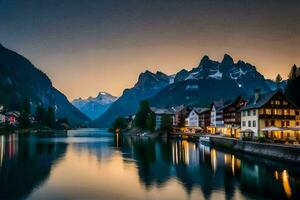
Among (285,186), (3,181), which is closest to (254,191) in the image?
(285,186)

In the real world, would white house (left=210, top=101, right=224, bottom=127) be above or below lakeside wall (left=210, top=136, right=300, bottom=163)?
above

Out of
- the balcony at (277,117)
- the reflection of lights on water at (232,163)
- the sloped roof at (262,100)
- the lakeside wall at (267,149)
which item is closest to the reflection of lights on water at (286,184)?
the lakeside wall at (267,149)

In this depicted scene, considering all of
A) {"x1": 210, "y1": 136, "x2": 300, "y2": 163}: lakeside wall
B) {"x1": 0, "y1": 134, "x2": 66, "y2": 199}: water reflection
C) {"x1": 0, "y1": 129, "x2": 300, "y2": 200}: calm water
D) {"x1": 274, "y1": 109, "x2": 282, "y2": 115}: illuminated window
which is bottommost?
{"x1": 0, "y1": 129, "x2": 300, "y2": 200}: calm water

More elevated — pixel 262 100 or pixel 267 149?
pixel 262 100

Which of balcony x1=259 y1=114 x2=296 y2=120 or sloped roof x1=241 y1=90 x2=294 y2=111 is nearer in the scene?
balcony x1=259 y1=114 x2=296 y2=120

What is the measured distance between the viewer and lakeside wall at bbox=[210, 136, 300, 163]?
67938 mm

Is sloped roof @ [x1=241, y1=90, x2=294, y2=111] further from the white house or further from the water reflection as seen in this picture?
the water reflection

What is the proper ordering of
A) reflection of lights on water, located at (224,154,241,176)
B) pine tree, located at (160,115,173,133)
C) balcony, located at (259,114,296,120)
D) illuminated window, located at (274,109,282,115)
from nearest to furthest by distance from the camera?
reflection of lights on water, located at (224,154,241,176) → balcony, located at (259,114,296,120) → illuminated window, located at (274,109,282,115) → pine tree, located at (160,115,173,133)

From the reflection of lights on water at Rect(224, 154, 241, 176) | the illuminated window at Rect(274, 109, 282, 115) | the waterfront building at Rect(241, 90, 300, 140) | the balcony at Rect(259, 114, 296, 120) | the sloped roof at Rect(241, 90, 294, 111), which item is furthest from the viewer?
the illuminated window at Rect(274, 109, 282, 115)

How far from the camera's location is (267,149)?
7944 cm

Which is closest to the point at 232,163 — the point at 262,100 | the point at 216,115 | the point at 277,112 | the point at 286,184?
the point at 286,184

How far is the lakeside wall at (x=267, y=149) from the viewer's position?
67938 millimetres

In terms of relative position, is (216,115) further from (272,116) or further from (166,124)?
(272,116)

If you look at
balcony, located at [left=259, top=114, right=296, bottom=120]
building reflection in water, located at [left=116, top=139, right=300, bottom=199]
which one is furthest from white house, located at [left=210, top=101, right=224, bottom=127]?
building reflection in water, located at [left=116, top=139, right=300, bottom=199]
